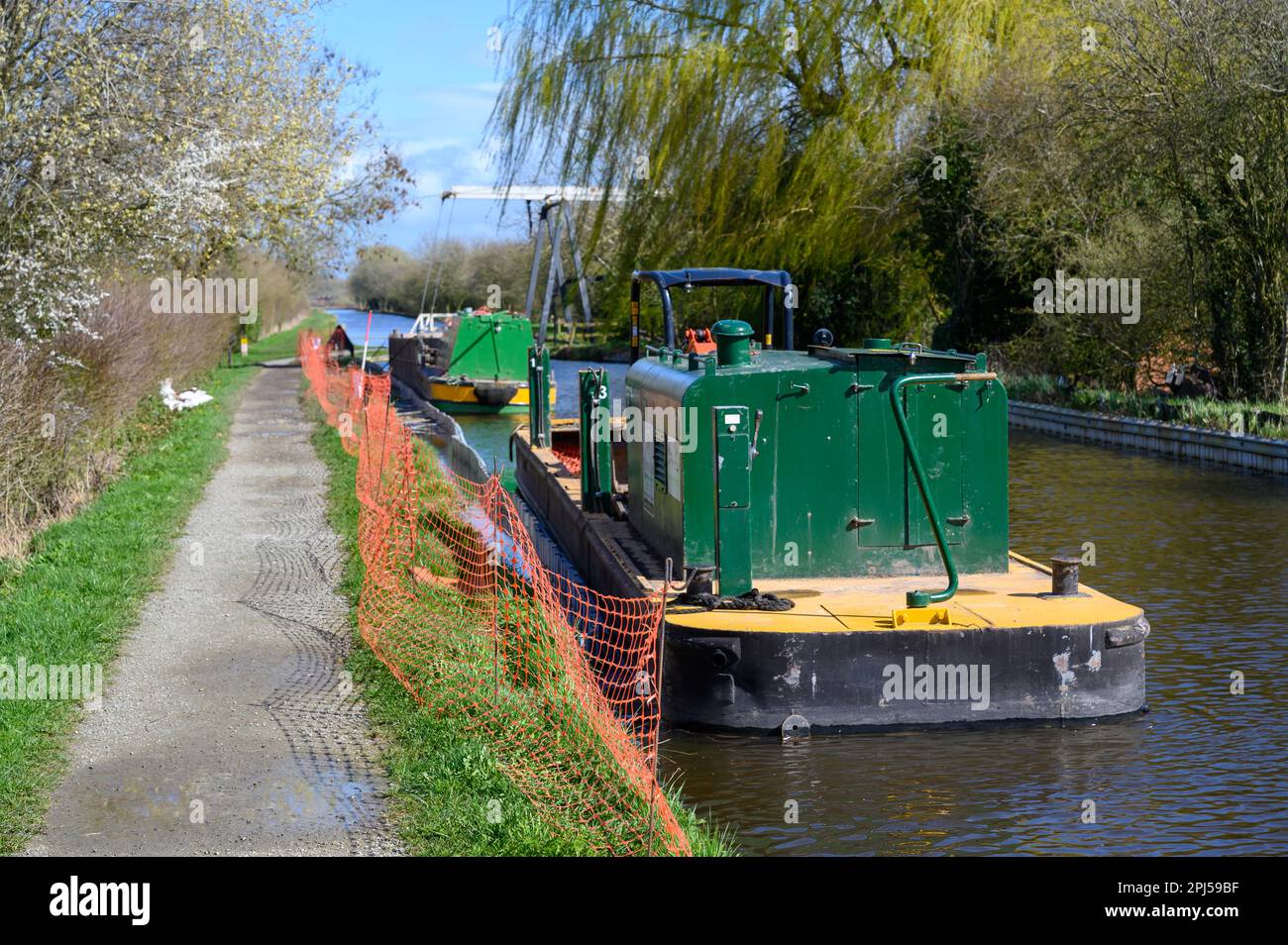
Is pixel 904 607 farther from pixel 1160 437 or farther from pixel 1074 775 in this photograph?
pixel 1160 437

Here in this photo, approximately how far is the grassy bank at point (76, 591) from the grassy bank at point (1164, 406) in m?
13.9

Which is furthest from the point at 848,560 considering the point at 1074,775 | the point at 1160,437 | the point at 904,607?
the point at 1160,437

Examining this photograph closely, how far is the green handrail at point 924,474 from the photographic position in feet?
29.7

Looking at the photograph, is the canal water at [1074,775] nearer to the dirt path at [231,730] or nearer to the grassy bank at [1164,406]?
the dirt path at [231,730]

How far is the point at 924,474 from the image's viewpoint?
9.76m

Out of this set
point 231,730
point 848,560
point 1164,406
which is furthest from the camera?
point 1164,406

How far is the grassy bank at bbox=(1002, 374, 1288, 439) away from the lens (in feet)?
69.6

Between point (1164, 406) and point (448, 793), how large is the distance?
18849 millimetres

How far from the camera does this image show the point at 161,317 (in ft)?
92.8

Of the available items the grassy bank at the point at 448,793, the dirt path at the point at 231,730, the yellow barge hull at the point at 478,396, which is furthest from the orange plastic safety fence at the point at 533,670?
the yellow barge hull at the point at 478,396

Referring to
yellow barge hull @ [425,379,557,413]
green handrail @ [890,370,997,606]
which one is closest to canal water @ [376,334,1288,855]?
green handrail @ [890,370,997,606]

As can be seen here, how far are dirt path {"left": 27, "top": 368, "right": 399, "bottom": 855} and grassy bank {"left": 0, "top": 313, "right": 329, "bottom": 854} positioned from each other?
0.48 ft

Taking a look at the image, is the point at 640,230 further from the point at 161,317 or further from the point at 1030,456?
the point at 1030,456
